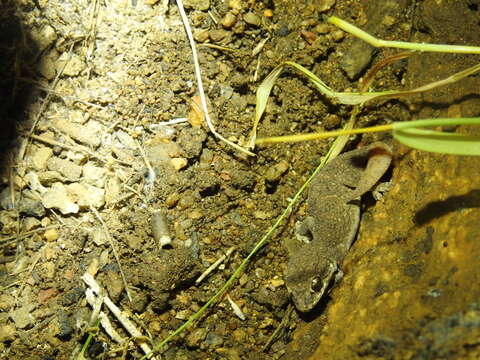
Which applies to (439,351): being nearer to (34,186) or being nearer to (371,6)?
(371,6)

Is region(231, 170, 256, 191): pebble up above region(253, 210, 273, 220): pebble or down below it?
above

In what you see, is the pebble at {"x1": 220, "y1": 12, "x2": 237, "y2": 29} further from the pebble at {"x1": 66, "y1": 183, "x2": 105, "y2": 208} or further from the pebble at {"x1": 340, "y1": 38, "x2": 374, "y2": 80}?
the pebble at {"x1": 66, "y1": 183, "x2": 105, "y2": 208}

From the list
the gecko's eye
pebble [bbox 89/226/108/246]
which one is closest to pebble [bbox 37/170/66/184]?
pebble [bbox 89/226/108/246]

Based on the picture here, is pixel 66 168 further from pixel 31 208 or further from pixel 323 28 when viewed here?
pixel 323 28

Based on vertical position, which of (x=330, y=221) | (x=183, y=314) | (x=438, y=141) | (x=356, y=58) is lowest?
(x=183, y=314)

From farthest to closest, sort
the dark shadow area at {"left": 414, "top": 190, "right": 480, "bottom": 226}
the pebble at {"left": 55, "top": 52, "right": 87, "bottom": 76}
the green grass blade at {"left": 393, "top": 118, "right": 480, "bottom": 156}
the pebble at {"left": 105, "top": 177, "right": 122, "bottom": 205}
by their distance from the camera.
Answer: the pebble at {"left": 55, "top": 52, "right": 87, "bottom": 76} < the pebble at {"left": 105, "top": 177, "right": 122, "bottom": 205} < the dark shadow area at {"left": 414, "top": 190, "right": 480, "bottom": 226} < the green grass blade at {"left": 393, "top": 118, "right": 480, "bottom": 156}

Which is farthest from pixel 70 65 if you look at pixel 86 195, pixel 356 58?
pixel 356 58

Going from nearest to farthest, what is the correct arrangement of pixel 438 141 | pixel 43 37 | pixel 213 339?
pixel 438 141 → pixel 213 339 → pixel 43 37
